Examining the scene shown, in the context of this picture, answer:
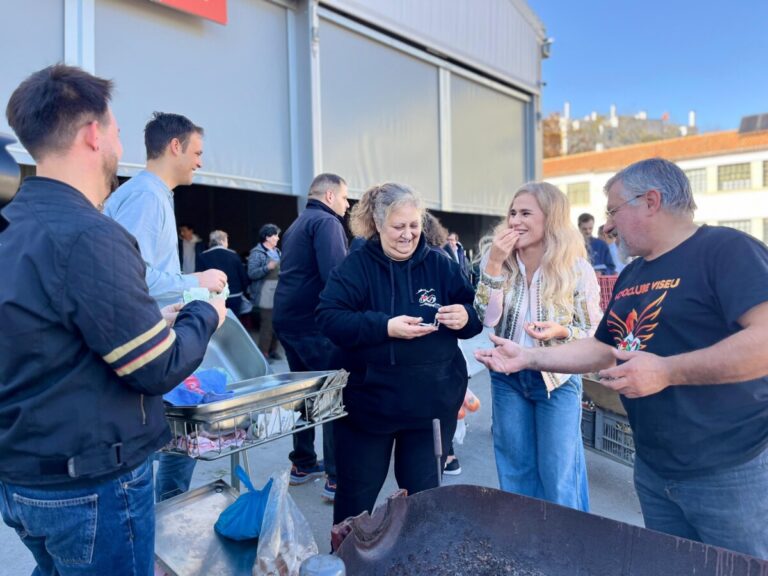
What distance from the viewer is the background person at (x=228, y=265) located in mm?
6980

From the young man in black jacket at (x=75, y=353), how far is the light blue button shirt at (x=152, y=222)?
0.88 m

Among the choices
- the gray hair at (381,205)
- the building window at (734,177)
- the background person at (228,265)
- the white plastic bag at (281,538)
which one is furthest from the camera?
the building window at (734,177)

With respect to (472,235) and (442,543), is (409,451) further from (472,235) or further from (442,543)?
(472,235)

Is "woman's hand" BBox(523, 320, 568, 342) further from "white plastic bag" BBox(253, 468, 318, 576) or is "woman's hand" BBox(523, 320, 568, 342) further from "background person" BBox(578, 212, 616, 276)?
"background person" BBox(578, 212, 616, 276)

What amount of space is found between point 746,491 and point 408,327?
4.07ft

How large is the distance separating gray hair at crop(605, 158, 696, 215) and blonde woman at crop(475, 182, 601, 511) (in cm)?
71

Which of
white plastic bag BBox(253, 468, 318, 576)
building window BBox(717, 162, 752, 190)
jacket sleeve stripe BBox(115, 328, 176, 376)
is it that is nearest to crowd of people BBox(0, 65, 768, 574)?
jacket sleeve stripe BBox(115, 328, 176, 376)

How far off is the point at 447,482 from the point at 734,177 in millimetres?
36574

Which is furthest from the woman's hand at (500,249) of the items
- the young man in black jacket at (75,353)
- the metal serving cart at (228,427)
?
the young man in black jacket at (75,353)

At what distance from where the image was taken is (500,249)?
2.54m

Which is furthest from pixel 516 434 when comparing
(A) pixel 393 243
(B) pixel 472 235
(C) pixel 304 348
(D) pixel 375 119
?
(B) pixel 472 235

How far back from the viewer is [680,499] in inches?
69.2

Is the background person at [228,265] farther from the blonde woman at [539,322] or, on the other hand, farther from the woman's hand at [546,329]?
the woman's hand at [546,329]

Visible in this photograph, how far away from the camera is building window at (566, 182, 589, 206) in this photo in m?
37.4
